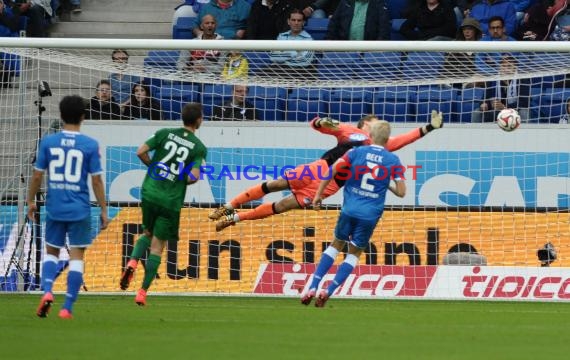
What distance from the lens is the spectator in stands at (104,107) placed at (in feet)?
52.7

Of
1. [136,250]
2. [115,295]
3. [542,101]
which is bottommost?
[115,295]

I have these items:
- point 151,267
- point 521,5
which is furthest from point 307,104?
point 521,5

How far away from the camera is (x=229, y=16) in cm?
1952

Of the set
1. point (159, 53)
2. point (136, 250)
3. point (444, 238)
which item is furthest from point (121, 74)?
point (444, 238)

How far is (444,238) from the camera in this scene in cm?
1591

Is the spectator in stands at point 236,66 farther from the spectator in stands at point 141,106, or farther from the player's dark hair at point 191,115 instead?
the player's dark hair at point 191,115

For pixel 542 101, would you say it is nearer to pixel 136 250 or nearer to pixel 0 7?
pixel 136 250

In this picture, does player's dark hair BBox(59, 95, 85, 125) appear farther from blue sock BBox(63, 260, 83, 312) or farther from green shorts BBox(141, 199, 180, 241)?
green shorts BBox(141, 199, 180, 241)

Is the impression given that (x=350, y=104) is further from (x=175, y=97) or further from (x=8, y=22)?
(x=8, y=22)

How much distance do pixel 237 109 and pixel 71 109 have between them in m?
5.54

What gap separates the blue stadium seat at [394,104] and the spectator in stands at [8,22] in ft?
21.3

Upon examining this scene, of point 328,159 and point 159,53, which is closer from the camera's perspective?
point 328,159

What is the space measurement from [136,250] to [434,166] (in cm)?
445

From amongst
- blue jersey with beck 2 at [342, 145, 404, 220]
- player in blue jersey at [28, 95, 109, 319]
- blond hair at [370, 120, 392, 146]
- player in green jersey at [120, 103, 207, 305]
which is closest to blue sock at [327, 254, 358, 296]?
blue jersey with beck 2 at [342, 145, 404, 220]
